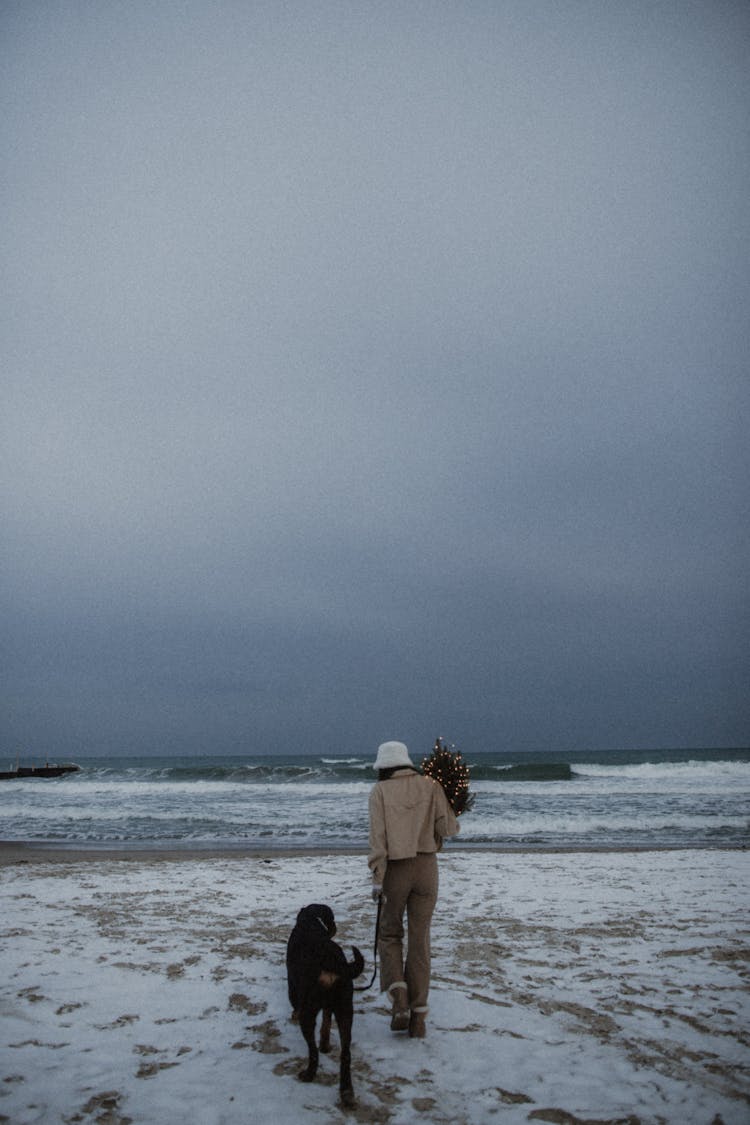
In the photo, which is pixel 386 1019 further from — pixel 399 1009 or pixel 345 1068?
pixel 345 1068

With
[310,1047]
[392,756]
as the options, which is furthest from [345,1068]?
[392,756]

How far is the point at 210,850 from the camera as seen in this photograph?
12359mm

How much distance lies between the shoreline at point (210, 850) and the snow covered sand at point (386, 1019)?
3.65m

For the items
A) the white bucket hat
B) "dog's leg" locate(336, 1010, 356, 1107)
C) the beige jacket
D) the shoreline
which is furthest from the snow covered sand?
the shoreline

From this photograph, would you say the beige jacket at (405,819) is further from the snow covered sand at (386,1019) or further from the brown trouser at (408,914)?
the snow covered sand at (386,1019)

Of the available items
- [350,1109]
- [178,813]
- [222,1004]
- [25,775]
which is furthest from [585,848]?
[25,775]

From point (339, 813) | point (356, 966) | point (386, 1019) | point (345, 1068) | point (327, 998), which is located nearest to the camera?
point (345, 1068)

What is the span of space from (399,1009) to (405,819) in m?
1.06

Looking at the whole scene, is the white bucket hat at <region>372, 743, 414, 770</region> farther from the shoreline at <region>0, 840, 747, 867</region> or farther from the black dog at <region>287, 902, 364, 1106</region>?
the shoreline at <region>0, 840, 747, 867</region>

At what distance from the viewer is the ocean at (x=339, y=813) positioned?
1402 cm

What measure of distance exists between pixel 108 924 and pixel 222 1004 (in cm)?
256

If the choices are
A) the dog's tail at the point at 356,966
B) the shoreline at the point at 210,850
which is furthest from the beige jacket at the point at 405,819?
the shoreline at the point at 210,850

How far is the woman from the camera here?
382 cm

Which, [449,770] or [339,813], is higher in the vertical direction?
[449,770]
